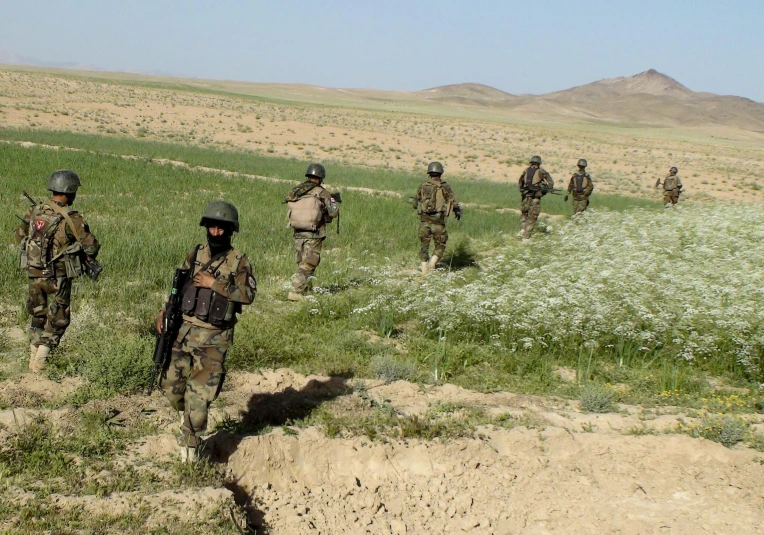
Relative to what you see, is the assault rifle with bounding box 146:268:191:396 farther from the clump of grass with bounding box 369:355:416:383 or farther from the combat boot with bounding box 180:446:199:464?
the clump of grass with bounding box 369:355:416:383

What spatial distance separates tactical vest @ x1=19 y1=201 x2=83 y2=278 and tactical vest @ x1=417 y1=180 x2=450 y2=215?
6.16 m

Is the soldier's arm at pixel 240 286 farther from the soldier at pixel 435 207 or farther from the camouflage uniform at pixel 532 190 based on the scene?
the camouflage uniform at pixel 532 190

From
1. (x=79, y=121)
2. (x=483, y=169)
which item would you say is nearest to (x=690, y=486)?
(x=483, y=169)

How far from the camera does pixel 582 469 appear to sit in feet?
18.0

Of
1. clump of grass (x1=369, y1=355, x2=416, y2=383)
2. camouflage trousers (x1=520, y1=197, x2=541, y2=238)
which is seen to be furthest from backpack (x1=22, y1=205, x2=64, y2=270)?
camouflage trousers (x1=520, y1=197, x2=541, y2=238)

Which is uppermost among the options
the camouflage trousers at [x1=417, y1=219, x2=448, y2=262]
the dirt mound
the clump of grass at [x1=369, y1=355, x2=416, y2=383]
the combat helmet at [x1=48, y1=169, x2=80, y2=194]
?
→ the combat helmet at [x1=48, y1=169, x2=80, y2=194]

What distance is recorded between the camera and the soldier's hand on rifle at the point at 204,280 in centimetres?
462

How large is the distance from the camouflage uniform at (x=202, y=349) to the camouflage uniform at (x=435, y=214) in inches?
264

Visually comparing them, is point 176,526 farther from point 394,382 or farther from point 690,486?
point 690,486

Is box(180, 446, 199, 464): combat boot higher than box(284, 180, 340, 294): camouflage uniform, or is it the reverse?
box(284, 180, 340, 294): camouflage uniform

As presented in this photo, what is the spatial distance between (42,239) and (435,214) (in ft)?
21.2

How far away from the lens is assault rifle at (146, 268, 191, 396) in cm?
462

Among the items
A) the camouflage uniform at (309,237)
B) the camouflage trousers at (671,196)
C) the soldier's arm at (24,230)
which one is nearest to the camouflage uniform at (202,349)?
the soldier's arm at (24,230)

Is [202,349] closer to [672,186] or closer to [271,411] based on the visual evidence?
[271,411]
